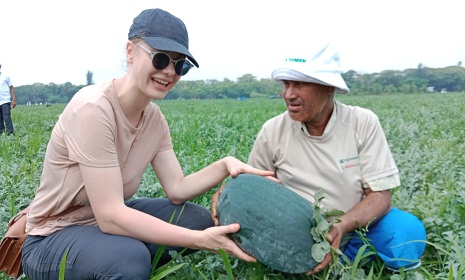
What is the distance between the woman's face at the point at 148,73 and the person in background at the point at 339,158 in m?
0.60

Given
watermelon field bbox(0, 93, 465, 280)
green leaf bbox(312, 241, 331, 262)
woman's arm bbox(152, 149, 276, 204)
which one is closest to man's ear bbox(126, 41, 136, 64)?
woman's arm bbox(152, 149, 276, 204)

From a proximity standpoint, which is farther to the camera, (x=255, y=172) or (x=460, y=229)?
(x=460, y=229)

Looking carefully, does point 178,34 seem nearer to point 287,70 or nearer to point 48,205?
point 287,70

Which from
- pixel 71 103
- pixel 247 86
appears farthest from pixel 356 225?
pixel 247 86

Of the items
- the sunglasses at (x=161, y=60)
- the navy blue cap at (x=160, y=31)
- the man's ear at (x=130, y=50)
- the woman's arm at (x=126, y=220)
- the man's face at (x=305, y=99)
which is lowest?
the woman's arm at (x=126, y=220)

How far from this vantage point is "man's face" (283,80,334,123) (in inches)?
106

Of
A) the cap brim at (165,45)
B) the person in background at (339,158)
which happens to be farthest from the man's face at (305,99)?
the cap brim at (165,45)

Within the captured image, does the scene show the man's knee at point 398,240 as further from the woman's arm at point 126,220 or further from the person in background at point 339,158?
the woman's arm at point 126,220

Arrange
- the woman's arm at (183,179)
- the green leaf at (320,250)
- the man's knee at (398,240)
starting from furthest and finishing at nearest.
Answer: the woman's arm at (183,179), the man's knee at (398,240), the green leaf at (320,250)

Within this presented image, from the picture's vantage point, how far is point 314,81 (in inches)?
103

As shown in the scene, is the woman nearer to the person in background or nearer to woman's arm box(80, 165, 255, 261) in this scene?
woman's arm box(80, 165, 255, 261)

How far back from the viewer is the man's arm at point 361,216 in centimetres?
241

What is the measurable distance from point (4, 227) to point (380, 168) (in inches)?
93.1

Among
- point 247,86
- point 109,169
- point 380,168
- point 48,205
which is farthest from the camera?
point 247,86
